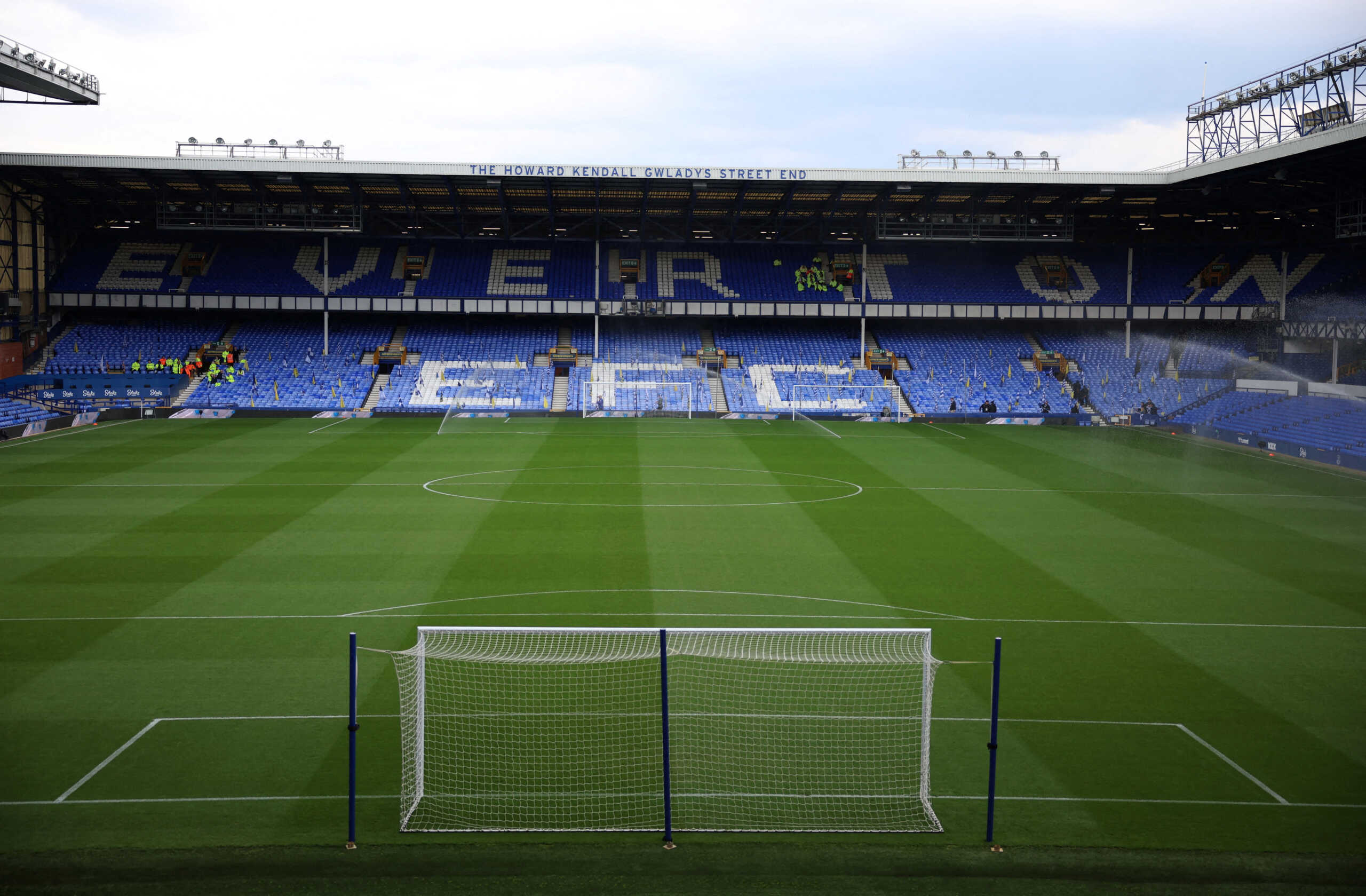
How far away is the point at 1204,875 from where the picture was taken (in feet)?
28.3

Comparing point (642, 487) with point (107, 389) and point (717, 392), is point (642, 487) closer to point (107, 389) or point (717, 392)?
point (717, 392)

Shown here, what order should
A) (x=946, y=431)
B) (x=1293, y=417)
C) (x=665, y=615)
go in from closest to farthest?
(x=665, y=615) → (x=1293, y=417) → (x=946, y=431)

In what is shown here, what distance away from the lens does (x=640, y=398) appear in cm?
5534

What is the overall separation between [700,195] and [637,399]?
38.8 feet

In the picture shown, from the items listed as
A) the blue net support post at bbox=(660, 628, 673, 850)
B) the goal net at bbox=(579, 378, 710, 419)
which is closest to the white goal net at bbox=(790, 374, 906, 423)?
the goal net at bbox=(579, 378, 710, 419)

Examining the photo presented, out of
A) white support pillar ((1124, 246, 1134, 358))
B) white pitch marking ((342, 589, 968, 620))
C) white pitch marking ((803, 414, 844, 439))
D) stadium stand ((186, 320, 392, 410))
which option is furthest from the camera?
white support pillar ((1124, 246, 1134, 358))

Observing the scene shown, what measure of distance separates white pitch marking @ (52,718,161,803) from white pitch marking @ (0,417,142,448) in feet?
104

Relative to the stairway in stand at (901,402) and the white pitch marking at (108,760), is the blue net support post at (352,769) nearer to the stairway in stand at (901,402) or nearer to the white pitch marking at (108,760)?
the white pitch marking at (108,760)

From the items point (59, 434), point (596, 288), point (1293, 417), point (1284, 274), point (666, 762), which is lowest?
point (666, 762)

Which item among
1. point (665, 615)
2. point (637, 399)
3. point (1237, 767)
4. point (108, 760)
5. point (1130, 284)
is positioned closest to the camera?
point (108, 760)

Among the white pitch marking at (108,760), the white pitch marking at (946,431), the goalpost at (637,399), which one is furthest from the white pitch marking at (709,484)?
the goalpost at (637,399)

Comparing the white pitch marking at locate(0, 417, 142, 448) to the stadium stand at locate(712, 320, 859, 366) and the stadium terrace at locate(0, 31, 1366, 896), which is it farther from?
the stadium stand at locate(712, 320, 859, 366)

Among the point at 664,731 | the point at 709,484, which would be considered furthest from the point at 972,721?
the point at 709,484

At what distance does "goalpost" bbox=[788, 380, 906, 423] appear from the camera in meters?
53.5
